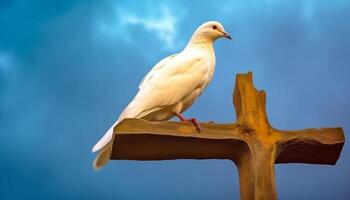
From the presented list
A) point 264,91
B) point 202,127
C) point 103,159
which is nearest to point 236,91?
point 264,91

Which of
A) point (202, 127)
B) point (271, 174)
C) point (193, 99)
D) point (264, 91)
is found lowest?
point (271, 174)

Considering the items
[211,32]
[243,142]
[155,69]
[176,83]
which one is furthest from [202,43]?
[243,142]

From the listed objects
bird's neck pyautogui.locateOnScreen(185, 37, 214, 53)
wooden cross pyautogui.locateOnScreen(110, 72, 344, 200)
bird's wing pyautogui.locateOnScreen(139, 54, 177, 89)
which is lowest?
wooden cross pyautogui.locateOnScreen(110, 72, 344, 200)

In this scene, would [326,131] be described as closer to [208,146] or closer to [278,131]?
[278,131]

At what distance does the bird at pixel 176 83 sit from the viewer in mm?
2859

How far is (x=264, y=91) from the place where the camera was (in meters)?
2.60

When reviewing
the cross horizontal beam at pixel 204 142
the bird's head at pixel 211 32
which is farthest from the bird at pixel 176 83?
the cross horizontal beam at pixel 204 142

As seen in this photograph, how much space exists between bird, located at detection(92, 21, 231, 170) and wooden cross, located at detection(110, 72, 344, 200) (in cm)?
30

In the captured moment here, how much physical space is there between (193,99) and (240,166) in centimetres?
73

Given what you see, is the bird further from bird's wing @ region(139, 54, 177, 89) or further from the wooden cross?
the wooden cross

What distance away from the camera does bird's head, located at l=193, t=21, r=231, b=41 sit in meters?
3.48

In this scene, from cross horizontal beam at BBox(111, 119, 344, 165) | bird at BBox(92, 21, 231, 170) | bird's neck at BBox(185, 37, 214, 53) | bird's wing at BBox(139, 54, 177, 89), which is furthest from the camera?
bird's neck at BBox(185, 37, 214, 53)

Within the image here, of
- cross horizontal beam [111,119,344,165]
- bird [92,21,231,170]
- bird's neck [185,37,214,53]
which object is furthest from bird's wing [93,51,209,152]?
cross horizontal beam [111,119,344,165]

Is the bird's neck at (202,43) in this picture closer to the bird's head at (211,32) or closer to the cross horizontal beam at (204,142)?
the bird's head at (211,32)
